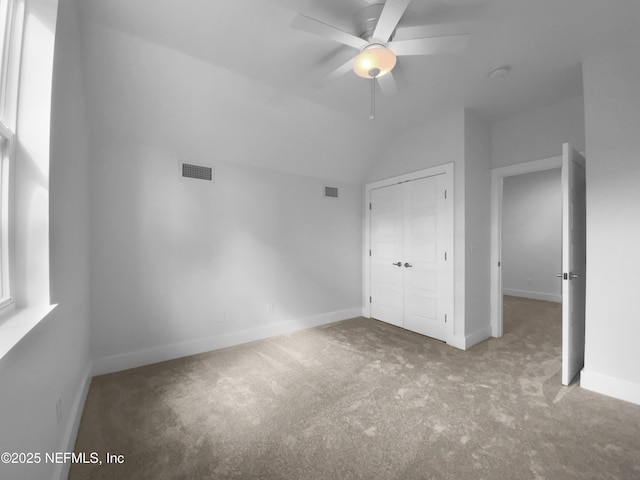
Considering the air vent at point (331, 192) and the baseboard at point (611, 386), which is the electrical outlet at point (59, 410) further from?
the baseboard at point (611, 386)

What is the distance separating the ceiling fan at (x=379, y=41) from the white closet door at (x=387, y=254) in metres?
2.13

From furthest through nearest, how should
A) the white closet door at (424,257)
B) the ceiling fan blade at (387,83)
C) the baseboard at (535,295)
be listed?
the baseboard at (535,295) → the white closet door at (424,257) → the ceiling fan blade at (387,83)

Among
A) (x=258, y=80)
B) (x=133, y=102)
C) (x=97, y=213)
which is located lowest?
(x=97, y=213)

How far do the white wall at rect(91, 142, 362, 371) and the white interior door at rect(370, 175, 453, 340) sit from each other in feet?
2.10

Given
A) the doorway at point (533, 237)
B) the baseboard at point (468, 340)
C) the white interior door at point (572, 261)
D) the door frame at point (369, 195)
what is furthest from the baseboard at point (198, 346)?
the doorway at point (533, 237)

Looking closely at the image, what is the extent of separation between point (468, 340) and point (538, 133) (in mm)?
2543

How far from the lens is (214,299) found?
9.80ft

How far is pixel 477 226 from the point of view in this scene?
3.14m

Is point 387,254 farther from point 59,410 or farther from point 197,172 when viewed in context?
point 59,410

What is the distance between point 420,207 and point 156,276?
320cm

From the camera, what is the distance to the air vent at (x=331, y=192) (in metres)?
3.91

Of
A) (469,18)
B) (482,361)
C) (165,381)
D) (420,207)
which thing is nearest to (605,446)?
(482,361)

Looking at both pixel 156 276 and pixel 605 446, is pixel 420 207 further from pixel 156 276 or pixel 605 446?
pixel 156 276

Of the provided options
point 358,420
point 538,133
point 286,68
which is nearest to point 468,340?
point 358,420
